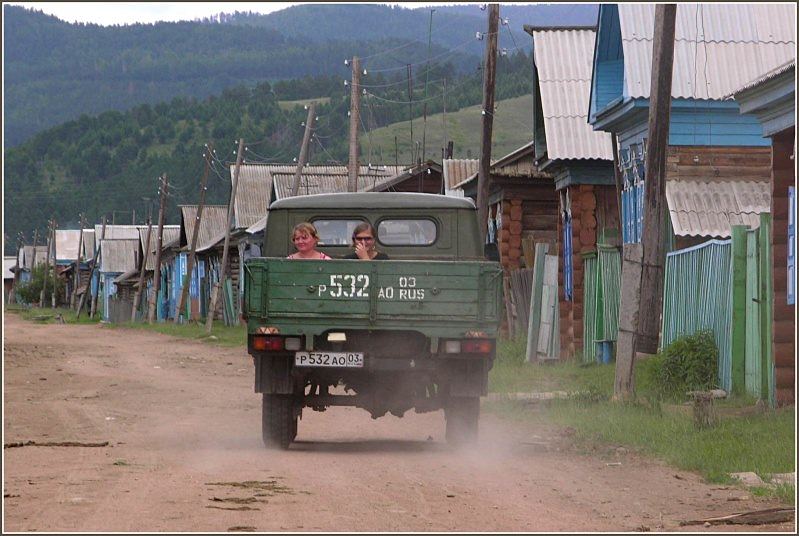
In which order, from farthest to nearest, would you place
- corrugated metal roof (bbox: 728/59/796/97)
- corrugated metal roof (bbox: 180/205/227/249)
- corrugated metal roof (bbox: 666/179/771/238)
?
corrugated metal roof (bbox: 180/205/227/249), corrugated metal roof (bbox: 666/179/771/238), corrugated metal roof (bbox: 728/59/796/97)

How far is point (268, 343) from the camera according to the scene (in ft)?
41.6

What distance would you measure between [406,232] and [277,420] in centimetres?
256

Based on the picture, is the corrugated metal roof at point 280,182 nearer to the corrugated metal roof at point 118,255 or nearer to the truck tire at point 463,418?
the corrugated metal roof at point 118,255

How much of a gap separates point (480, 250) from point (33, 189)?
554ft

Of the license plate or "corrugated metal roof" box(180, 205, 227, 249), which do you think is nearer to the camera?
the license plate

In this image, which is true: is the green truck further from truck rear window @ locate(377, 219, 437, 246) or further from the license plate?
truck rear window @ locate(377, 219, 437, 246)

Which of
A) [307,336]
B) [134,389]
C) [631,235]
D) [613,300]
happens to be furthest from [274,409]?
[631,235]

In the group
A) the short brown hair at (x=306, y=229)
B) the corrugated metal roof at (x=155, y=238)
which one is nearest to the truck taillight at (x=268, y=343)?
the short brown hair at (x=306, y=229)

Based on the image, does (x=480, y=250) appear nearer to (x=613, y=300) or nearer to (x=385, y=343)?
(x=385, y=343)

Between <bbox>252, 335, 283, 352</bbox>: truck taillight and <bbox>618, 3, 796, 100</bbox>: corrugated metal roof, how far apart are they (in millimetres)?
12185

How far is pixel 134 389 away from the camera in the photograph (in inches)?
877

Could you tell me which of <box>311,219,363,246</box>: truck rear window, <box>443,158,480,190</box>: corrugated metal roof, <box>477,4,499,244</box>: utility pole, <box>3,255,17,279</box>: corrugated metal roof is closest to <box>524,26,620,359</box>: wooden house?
<box>477,4,499,244</box>: utility pole

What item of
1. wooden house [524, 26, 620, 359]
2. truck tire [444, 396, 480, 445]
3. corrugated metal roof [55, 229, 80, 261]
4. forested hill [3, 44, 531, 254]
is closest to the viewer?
truck tire [444, 396, 480, 445]

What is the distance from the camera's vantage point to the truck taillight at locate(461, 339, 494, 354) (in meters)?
12.6
